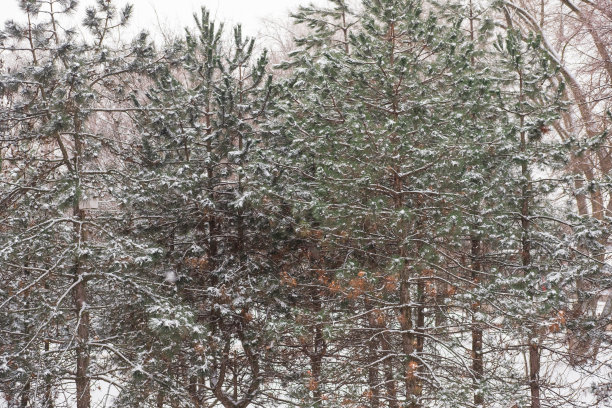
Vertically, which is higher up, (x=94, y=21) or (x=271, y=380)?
(x=94, y=21)

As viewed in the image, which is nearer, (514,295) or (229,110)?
(514,295)

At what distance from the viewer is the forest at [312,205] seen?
7.77 m

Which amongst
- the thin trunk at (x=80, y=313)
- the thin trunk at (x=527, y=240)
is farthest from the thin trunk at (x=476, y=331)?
the thin trunk at (x=80, y=313)

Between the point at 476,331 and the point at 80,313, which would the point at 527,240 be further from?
the point at 80,313

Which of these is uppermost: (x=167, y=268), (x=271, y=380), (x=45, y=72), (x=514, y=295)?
(x=45, y=72)

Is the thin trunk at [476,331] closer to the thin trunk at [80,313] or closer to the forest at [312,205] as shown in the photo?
the forest at [312,205]

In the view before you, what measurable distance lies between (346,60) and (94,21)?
440 cm

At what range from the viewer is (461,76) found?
777cm

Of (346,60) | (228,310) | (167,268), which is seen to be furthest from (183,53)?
(228,310)

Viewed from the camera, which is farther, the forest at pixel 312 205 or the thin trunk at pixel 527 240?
the thin trunk at pixel 527 240

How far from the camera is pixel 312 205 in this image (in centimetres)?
783

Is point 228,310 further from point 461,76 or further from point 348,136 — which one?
point 461,76

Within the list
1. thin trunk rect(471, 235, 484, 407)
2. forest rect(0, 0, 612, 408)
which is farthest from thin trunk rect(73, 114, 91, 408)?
thin trunk rect(471, 235, 484, 407)

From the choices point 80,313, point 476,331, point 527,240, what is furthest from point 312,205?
point 476,331
